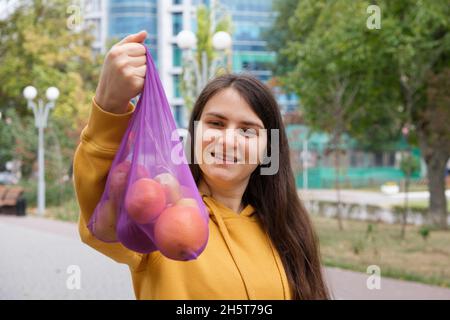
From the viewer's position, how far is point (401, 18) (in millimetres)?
14844

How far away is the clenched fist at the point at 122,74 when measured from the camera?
129 centimetres

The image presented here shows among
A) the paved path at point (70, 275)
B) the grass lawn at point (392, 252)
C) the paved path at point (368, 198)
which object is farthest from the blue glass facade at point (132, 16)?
the paved path at point (70, 275)

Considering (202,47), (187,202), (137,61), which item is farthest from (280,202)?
(202,47)

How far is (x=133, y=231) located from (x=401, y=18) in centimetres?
1450

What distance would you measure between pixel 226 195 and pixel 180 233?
1.57 ft

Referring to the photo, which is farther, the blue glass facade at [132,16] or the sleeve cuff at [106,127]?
the blue glass facade at [132,16]

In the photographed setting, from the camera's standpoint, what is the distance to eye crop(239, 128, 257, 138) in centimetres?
164

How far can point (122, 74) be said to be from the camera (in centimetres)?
129

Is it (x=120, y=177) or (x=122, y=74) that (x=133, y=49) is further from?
(x=120, y=177)

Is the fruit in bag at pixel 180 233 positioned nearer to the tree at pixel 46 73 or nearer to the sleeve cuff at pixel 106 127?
the sleeve cuff at pixel 106 127

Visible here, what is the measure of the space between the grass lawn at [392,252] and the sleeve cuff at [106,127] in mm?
7919

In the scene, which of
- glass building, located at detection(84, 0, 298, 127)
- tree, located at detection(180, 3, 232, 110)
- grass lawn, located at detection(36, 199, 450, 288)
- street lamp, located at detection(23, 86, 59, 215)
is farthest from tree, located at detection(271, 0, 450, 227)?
glass building, located at detection(84, 0, 298, 127)

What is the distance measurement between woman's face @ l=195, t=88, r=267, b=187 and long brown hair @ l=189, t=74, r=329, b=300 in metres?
0.03

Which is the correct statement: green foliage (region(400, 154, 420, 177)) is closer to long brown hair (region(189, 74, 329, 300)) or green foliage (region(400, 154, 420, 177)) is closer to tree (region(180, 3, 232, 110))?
tree (region(180, 3, 232, 110))
